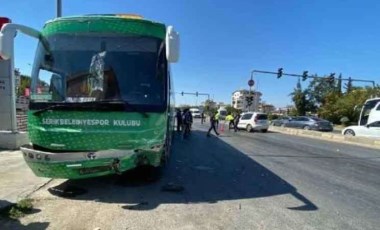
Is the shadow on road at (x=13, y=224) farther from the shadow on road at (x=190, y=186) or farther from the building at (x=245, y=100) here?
the building at (x=245, y=100)

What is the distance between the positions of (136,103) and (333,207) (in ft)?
12.5

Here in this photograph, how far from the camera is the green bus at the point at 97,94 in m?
7.68

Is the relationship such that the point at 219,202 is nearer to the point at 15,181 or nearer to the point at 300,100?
the point at 15,181

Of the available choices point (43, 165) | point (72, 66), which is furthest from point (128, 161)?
point (72, 66)

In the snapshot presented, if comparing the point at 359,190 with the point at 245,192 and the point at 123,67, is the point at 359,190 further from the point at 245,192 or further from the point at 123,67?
the point at 123,67

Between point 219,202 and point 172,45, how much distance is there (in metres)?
2.80

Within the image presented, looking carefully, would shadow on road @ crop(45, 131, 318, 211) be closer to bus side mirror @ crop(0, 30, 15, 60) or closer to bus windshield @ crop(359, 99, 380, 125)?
bus side mirror @ crop(0, 30, 15, 60)

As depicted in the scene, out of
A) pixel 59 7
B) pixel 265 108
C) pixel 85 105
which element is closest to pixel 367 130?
pixel 59 7

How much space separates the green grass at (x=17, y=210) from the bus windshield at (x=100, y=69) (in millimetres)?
1841

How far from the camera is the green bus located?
7.68 m

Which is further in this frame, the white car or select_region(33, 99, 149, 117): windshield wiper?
the white car

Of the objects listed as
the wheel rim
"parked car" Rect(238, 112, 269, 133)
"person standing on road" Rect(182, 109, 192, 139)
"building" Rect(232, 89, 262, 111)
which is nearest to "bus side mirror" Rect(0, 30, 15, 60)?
"person standing on road" Rect(182, 109, 192, 139)

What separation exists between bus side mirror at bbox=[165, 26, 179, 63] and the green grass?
10.8 ft

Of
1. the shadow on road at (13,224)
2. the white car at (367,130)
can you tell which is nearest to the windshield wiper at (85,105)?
the shadow on road at (13,224)
